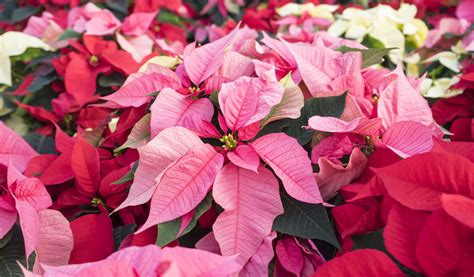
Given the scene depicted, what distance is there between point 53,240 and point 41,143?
376 millimetres

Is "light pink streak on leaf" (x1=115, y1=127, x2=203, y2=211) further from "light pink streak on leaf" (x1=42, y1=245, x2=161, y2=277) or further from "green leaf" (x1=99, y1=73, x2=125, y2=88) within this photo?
"green leaf" (x1=99, y1=73, x2=125, y2=88)

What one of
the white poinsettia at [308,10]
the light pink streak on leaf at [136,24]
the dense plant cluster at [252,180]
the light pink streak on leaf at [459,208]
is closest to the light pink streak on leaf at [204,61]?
the dense plant cluster at [252,180]

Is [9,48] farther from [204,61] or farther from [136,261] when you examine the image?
[136,261]

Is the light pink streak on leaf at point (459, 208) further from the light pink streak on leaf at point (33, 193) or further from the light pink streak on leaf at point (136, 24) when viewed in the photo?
the light pink streak on leaf at point (136, 24)

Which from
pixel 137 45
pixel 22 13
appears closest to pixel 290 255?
pixel 137 45

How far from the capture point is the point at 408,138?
531mm

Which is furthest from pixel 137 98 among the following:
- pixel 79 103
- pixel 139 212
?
pixel 79 103

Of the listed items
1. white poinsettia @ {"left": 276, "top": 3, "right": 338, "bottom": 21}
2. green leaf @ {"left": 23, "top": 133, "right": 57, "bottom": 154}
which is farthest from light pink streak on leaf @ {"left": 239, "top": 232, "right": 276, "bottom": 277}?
white poinsettia @ {"left": 276, "top": 3, "right": 338, "bottom": 21}

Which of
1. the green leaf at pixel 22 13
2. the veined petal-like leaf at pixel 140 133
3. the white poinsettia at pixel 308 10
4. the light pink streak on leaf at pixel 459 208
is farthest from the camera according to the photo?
the green leaf at pixel 22 13

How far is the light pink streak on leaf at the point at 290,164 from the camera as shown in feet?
1.64

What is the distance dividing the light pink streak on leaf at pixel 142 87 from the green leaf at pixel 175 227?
7.5 inches

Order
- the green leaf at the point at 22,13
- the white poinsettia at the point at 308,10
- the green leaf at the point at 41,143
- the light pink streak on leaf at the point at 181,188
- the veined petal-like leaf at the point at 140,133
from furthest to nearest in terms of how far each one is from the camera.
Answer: the green leaf at the point at 22,13 < the white poinsettia at the point at 308,10 < the green leaf at the point at 41,143 < the veined petal-like leaf at the point at 140,133 < the light pink streak on leaf at the point at 181,188

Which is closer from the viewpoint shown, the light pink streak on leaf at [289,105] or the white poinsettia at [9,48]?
the light pink streak on leaf at [289,105]

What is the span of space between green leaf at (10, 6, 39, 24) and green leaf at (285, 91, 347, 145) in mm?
1089
